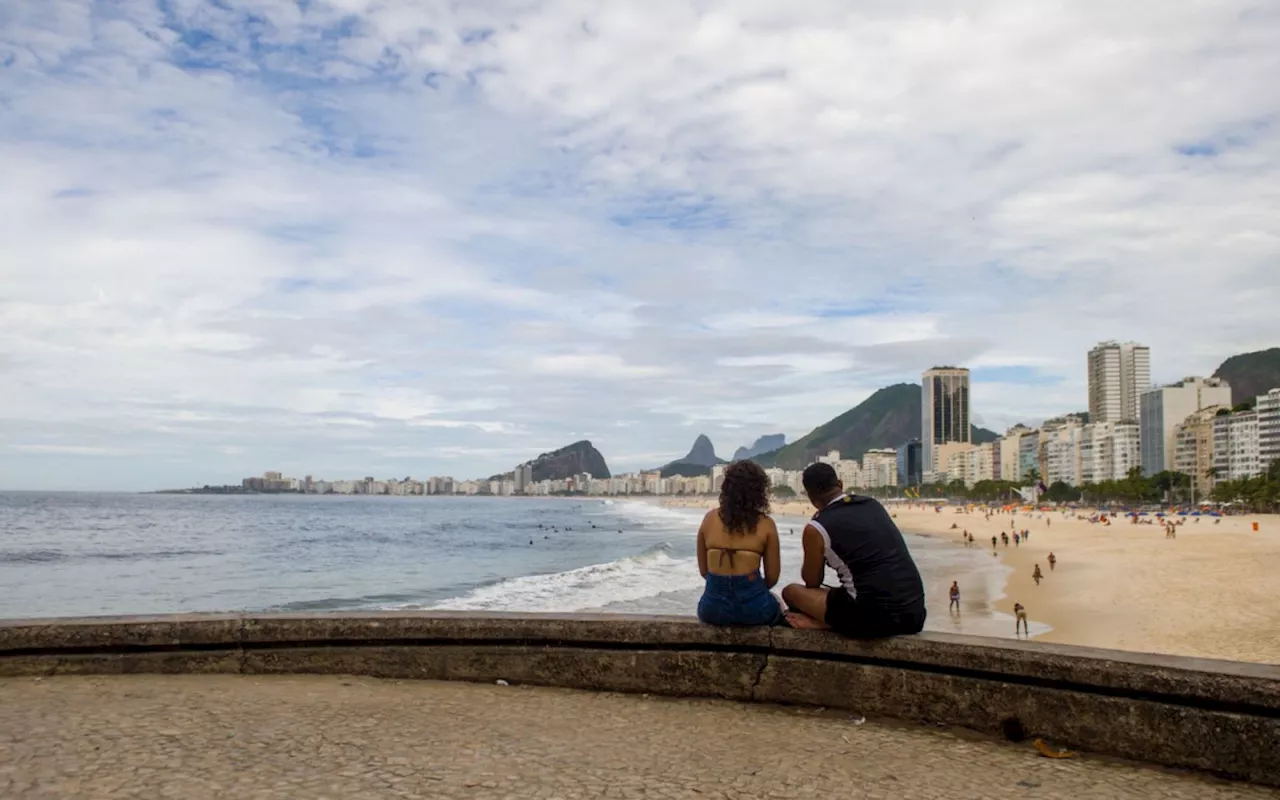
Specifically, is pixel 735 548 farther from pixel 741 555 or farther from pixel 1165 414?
pixel 1165 414

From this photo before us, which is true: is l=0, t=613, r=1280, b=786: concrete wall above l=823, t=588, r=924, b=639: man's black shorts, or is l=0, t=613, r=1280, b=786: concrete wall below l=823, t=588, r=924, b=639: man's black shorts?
below

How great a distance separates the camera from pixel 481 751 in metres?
4.19

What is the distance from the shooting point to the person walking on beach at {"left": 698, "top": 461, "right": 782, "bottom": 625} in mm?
5152

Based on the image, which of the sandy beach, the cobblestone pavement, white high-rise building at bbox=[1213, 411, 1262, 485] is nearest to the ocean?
the sandy beach

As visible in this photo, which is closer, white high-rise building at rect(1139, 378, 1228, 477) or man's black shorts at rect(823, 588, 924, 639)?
man's black shorts at rect(823, 588, 924, 639)

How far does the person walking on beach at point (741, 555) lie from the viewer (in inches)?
A: 203

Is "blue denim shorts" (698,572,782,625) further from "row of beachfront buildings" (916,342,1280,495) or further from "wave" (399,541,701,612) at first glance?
"row of beachfront buildings" (916,342,1280,495)

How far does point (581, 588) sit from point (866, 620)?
93.5 feet

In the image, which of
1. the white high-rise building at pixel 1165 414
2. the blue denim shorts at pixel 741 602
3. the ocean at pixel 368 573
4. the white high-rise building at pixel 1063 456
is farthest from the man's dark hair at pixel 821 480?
the white high-rise building at pixel 1063 456

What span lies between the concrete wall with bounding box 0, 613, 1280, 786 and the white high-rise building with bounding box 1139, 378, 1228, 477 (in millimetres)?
184723

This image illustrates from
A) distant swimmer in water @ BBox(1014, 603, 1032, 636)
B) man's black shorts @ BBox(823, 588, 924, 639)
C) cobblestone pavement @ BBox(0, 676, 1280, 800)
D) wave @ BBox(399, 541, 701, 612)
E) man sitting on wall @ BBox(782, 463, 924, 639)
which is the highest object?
man sitting on wall @ BBox(782, 463, 924, 639)

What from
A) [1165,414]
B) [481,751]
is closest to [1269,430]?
[1165,414]

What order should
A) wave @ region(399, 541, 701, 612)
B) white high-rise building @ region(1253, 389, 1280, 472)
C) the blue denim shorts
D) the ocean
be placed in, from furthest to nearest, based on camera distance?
white high-rise building @ region(1253, 389, 1280, 472)
the ocean
wave @ region(399, 541, 701, 612)
the blue denim shorts

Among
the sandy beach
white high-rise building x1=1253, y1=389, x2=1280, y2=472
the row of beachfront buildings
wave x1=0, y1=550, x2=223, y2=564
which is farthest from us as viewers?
the row of beachfront buildings
